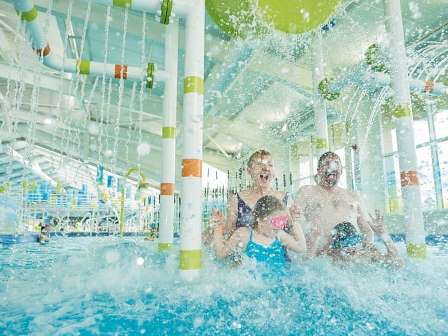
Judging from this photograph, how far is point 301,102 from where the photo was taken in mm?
9422

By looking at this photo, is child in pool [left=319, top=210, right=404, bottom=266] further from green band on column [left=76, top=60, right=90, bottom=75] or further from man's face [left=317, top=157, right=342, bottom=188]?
green band on column [left=76, top=60, right=90, bottom=75]

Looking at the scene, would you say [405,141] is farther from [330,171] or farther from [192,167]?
[192,167]

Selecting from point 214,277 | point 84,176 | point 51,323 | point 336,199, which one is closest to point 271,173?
point 336,199

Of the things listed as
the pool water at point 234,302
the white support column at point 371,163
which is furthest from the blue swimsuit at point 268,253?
the white support column at point 371,163

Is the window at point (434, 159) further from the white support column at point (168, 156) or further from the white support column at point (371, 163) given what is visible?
the white support column at point (168, 156)

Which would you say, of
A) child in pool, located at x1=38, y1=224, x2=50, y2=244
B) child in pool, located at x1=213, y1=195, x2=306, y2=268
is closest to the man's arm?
child in pool, located at x1=213, y1=195, x2=306, y2=268

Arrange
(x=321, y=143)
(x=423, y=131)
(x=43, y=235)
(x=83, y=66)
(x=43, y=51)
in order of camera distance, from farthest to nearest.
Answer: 1. (x=43, y=235)
2. (x=423, y=131)
3. (x=321, y=143)
4. (x=83, y=66)
5. (x=43, y=51)

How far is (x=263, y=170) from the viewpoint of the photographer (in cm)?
282

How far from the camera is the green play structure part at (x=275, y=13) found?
10.4 ft

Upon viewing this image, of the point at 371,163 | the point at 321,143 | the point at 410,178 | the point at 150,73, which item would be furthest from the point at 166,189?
the point at 371,163

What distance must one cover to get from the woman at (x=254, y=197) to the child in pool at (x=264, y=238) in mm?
65

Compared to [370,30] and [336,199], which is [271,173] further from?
[370,30]

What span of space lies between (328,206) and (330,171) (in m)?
0.33

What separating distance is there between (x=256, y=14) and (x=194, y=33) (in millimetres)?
944
